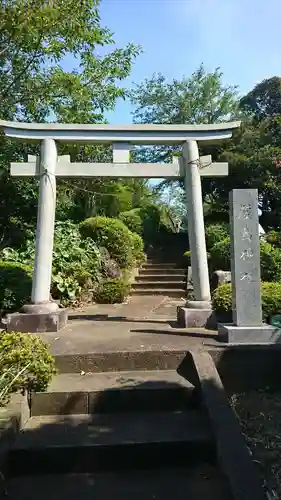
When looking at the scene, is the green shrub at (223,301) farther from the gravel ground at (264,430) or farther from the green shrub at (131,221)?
the green shrub at (131,221)

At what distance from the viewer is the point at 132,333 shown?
5.86m

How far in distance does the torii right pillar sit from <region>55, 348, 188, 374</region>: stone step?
1.76 metres

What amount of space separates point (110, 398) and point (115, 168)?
4203 millimetres

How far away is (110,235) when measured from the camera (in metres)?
11.8

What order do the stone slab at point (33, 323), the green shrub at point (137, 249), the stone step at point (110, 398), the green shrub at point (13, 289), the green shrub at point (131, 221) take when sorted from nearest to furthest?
the stone step at point (110, 398), the stone slab at point (33, 323), the green shrub at point (13, 289), the green shrub at point (137, 249), the green shrub at point (131, 221)

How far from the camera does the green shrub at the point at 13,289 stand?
7793mm

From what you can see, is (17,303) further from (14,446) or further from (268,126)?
(268,126)

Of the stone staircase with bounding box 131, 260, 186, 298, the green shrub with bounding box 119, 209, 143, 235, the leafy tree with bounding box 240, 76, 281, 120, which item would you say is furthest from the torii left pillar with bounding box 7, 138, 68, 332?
the leafy tree with bounding box 240, 76, 281, 120

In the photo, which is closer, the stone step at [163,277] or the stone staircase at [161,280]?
the stone staircase at [161,280]

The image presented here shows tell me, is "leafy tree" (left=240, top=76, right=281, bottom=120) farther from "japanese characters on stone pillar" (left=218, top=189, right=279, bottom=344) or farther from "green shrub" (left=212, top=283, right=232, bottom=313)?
"japanese characters on stone pillar" (left=218, top=189, right=279, bottom=344)

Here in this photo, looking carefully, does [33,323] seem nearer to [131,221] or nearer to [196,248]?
[196,248]

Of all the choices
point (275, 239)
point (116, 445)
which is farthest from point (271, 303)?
point (275, 239)

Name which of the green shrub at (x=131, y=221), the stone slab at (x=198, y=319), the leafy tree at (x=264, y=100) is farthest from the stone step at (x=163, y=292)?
the leafy tree at (x=264, y=100)

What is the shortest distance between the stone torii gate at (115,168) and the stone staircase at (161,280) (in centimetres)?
549
